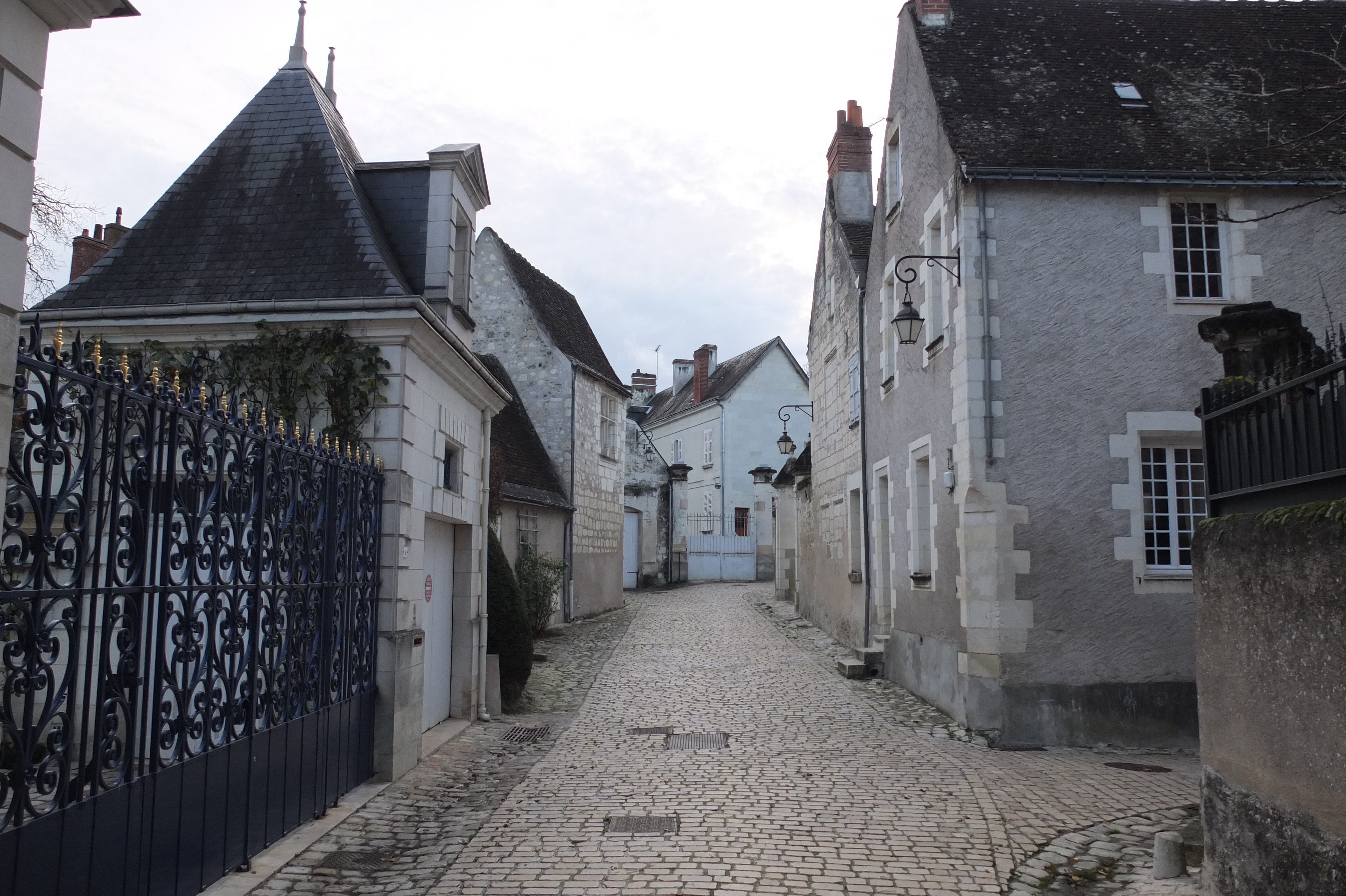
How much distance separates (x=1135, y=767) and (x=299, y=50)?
9.88m

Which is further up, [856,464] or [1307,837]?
[856,464]

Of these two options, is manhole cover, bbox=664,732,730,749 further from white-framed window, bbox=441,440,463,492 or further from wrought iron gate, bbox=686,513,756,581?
wrought iron gate, bbox=686,513,756,581

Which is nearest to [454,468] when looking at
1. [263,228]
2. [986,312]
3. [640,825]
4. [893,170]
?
[263,228]

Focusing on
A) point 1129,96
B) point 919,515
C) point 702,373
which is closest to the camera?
point 1129,96

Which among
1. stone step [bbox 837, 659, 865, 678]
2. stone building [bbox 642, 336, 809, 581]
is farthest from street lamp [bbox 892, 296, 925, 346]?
stone building [bbox 642, 336, 809, 581]

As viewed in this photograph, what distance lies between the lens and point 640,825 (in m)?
6.41

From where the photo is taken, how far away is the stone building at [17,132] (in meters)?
3.35

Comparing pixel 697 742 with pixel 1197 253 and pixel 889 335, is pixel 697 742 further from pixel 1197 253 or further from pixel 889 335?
pixel 1197 253

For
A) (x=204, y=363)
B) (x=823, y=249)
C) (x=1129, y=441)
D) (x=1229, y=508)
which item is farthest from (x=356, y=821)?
(x=823, y=249)

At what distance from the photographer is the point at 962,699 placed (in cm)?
1007

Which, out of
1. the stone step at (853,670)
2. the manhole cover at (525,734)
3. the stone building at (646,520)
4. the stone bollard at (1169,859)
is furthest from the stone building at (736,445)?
the stone bollard at (1169,859)

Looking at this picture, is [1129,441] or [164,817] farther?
[1129,441]

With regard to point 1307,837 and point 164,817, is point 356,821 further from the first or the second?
point 1307,837

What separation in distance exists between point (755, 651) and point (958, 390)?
7032 millimetres
